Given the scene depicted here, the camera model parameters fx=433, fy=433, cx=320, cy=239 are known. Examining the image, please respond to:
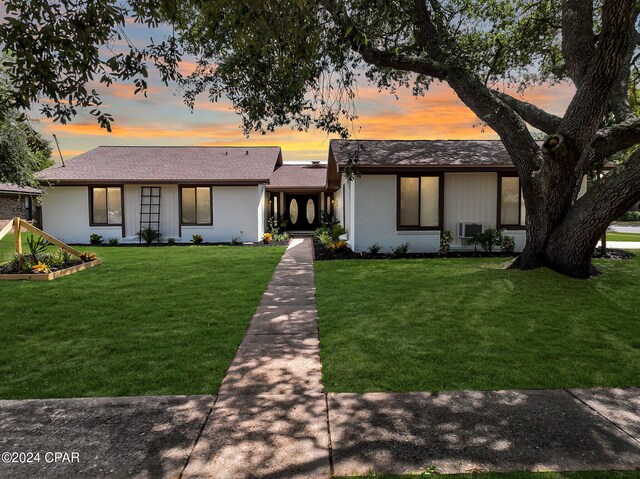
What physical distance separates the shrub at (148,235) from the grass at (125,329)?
6.73 m

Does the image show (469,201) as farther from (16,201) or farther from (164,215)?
(16,201)

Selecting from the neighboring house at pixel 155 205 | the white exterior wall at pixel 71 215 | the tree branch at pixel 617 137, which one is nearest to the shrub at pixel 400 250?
the tree branch at pixel 617 137

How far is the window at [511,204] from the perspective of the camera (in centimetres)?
1506

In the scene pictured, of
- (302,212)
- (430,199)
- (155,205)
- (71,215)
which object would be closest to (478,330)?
(430,199)

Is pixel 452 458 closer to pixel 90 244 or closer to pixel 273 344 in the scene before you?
pixel 273 344

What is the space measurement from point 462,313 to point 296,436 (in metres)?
4.50

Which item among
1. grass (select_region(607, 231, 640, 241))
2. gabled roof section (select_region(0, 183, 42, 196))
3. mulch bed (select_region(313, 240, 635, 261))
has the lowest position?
mulch bed (select_region(313, 240, 635, 261))

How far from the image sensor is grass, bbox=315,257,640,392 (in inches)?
175

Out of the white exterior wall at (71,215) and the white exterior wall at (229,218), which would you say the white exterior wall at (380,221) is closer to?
the white exterior wall at (229,218)

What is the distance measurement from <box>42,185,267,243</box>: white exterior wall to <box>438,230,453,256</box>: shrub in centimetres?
811

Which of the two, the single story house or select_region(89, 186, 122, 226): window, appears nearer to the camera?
the single story house

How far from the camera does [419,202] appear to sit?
14805 millimetres

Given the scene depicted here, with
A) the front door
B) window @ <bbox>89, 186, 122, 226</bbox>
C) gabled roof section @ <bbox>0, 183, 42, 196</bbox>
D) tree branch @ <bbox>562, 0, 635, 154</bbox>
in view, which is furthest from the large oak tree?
gabled roof section @ <bbox>0, 183, 42, 196</bbox>

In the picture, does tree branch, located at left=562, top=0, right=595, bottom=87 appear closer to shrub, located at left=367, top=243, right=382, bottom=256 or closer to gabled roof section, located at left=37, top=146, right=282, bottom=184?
shrub, located at left=367, top=243, right=382, bottom=256
